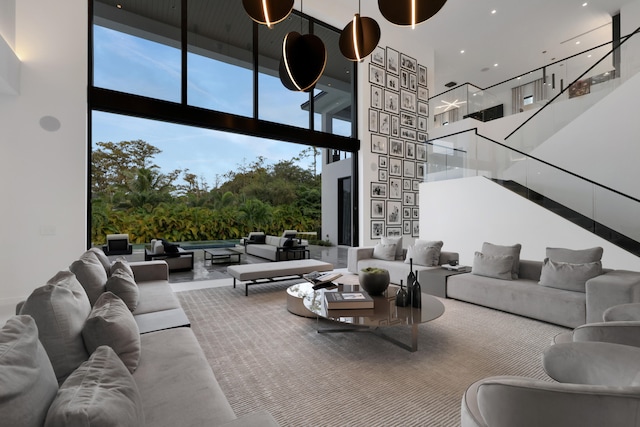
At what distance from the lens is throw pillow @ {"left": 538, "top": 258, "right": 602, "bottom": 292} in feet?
11.2

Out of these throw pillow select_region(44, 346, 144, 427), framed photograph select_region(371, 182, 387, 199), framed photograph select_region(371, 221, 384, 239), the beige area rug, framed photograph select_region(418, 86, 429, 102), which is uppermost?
framed photograph select_region(418, 86, 429, 102)

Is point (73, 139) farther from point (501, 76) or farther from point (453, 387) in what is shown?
point (501, 76)

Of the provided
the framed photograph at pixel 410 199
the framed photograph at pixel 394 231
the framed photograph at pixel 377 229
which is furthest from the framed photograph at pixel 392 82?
the framed photograph at pixel 394 231

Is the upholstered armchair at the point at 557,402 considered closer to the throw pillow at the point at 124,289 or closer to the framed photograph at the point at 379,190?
the throw pillow at the point at 124,289

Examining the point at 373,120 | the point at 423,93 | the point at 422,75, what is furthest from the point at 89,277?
the point at 422,75

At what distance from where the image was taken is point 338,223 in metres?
12.5

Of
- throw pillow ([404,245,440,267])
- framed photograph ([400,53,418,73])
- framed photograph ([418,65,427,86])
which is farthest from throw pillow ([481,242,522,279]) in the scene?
framed photograph ([418,65,427,86])

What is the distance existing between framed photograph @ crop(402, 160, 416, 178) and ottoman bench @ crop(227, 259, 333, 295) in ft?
13.9

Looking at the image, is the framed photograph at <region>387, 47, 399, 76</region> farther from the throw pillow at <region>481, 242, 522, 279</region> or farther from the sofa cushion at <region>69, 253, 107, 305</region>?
the sofa cushion at <region>69, 253, 107, 305</region>

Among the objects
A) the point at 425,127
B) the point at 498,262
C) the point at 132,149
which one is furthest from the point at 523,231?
the point at 132,149

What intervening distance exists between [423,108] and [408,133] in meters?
1.04

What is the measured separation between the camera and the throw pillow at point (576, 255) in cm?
351

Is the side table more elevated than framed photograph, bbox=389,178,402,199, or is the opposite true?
framed photograph, bbox=389,178,402,199

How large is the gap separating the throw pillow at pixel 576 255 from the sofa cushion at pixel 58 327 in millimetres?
4602
